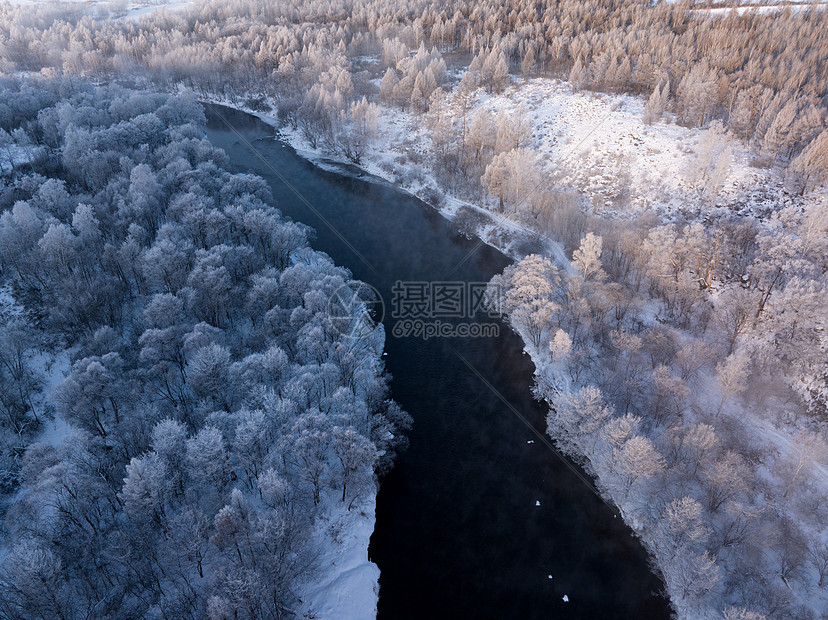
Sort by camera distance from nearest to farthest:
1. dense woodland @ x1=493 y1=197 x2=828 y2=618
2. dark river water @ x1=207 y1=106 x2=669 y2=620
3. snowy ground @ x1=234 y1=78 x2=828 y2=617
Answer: dense woodland @ x1=493 y1=197 x2=828 y2=618, dark river water @ x1=207 y1=106 x2=669 y2=620, snowy ground @ x1=234 y1=78 x2=828 y2=617

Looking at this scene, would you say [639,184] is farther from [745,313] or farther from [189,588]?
[189,588]

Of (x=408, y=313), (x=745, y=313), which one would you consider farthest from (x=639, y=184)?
(x=408, y=313)

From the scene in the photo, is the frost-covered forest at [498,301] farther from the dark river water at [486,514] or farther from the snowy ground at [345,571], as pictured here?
the dark river water at [486,514]

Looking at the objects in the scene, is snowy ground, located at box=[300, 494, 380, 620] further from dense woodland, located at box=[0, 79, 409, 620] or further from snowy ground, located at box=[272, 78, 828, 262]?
snowy ground, located at box=[272, 78, 828, 262]

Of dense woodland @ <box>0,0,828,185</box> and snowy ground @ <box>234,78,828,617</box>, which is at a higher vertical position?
dense woodland @ <box>0,0,828,185</box>

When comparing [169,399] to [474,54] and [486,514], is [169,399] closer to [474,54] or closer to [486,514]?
[486,514]

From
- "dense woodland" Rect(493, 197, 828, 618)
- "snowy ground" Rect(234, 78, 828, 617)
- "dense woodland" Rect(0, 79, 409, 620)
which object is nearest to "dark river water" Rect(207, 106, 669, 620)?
"dense woodland" Rect(493, 197, 828, 618)

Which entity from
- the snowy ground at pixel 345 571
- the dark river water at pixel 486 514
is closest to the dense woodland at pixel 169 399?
the snowy ground at pixel 345 571
